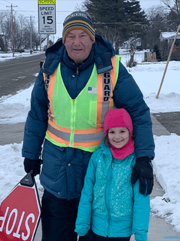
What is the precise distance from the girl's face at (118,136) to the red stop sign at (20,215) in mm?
824

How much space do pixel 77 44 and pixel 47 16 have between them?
566 cm

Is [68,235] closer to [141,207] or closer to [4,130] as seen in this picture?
[141,207]

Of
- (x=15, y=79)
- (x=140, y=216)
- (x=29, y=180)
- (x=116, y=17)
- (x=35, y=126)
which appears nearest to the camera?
(x=140, y=216)

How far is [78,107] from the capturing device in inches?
77.4

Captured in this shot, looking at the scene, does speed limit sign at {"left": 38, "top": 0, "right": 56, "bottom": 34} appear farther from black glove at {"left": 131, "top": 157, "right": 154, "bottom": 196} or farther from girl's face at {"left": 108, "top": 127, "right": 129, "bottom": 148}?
black glove at {"left": 131, "top": 157, "right": 154, "bottom": 196}

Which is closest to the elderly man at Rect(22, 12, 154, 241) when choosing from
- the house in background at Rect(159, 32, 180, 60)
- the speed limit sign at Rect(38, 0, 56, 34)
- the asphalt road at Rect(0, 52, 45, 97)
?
the speed limit sign at Rect(38, 0, 56, 34)

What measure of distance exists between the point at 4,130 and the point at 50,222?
407cm

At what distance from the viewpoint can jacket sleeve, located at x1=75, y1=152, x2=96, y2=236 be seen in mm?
1951

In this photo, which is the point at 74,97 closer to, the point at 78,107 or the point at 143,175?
the point at 78,107

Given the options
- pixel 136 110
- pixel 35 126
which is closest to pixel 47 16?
pixel 35 126

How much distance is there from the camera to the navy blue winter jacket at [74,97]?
1.97m

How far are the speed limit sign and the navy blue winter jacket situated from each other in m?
5.29

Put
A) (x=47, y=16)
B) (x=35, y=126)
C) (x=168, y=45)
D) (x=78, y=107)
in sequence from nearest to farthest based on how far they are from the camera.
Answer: (x=78, y=107), (x=35, y=126), (x=47, y=16), (x=168, y=45)

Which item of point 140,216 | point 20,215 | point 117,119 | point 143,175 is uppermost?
point 117,119
